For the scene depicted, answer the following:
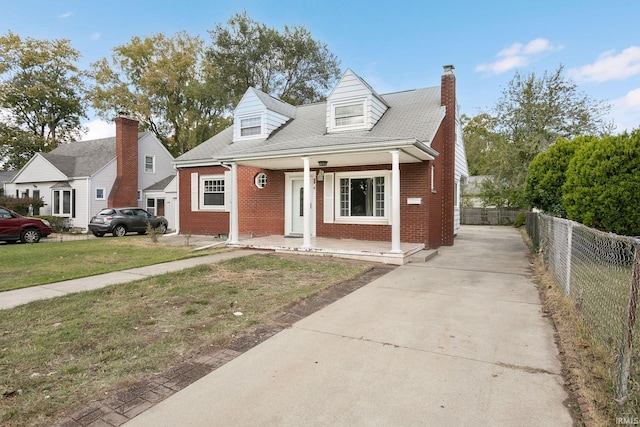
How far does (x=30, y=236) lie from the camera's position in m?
14.8

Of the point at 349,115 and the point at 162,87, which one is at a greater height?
the point at 162,87

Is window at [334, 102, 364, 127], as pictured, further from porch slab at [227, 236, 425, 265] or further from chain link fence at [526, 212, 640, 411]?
chain link fence at [526, 212, 640, 411]

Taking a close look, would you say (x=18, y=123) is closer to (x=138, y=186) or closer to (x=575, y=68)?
(x=138, y=186)

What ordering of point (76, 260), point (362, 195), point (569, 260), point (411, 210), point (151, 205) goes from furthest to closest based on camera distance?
point (151, 205), point (362, 195), point (411, 210), point (76, 260), point (569, 260)

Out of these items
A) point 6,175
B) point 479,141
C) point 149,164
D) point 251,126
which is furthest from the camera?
point 6,175

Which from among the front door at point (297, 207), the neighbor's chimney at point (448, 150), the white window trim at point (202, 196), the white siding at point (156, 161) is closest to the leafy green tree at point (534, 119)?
the neighbor's chimney at point (448, 150)

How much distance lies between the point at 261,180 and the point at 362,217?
14.6ft

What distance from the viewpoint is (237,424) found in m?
2.45

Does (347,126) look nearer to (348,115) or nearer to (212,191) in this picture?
(348,115)

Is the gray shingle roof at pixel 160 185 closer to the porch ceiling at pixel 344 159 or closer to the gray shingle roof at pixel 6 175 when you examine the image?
the porch ceiling at pixel 344 159

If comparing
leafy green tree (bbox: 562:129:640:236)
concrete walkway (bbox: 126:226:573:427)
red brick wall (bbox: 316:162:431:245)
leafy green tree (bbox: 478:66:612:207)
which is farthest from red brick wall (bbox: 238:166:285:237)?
leafy green tree (bbox: 478:66:612:207)

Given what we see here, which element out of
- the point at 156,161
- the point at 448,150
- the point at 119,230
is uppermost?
the point at 156,161

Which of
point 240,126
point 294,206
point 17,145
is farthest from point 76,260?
point 17,145

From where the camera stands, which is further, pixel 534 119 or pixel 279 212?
pixel 534 119
